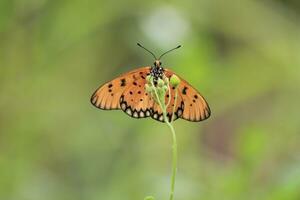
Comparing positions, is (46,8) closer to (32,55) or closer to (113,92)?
(32,55)

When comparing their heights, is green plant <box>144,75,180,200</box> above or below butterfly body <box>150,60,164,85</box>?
below

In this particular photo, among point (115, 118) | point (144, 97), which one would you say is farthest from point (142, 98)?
point (115, 118)

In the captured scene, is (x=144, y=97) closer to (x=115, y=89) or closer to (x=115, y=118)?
(x=115, y=89)

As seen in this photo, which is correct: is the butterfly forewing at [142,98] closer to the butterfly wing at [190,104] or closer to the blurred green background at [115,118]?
the butterfly wing at [190,104]

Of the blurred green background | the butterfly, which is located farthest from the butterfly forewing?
the blurred green background

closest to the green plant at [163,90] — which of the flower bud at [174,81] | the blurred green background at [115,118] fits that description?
the flower bud at [174,81]

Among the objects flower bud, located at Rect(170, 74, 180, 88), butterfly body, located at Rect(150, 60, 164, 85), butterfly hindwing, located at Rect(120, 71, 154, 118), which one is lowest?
butterfly hindwing, located at Rect(120, 71, 154, 118)

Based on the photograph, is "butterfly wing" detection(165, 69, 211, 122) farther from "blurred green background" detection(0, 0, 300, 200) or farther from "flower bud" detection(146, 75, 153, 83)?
"blurred green background" detection(0, 0, 300, 200)
